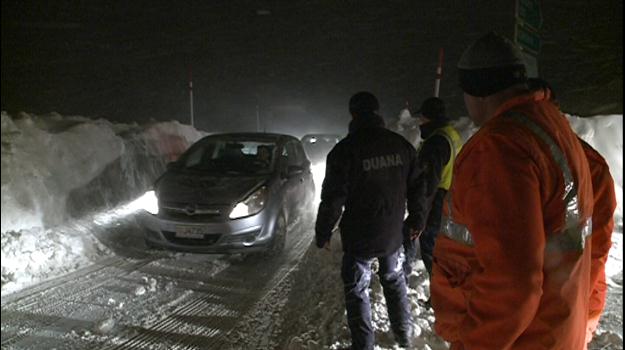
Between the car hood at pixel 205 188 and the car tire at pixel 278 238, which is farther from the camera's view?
the car tire at pixel 278 238

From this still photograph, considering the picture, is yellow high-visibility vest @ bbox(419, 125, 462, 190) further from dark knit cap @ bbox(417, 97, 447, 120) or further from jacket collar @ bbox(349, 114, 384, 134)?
jacket collar @ bbox(349, 114, 384, 134)

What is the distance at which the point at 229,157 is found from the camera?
712 cm

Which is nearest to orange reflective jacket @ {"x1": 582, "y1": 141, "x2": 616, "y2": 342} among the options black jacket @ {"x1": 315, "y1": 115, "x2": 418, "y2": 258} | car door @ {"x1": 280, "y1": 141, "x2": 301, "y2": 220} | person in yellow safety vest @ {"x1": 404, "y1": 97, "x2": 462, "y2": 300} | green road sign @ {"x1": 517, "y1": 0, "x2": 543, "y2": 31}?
black jacket @ {"x1": 315, "y1": 115, "x2": 418, "y2": 258}

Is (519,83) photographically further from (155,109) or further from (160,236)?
(155,109)

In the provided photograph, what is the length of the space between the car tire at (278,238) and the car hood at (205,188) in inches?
24.2

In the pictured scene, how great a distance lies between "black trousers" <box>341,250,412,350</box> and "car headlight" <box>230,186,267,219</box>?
2.52 meters

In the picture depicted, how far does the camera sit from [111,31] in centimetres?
2900

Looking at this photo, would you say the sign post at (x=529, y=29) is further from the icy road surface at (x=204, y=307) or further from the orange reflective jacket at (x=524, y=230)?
the orange reflective jacket at (x=524, y=230)

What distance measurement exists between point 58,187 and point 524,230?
707 cm

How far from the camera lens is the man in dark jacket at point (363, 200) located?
3.18 meters

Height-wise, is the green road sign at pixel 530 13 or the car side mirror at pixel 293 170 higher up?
the green road sign at pixel 530 13

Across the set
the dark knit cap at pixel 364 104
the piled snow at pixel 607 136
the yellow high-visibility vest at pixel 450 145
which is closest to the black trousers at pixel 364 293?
the dark knit cap at pixel 364 104

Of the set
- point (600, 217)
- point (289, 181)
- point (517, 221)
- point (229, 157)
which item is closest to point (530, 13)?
point (289, 181)

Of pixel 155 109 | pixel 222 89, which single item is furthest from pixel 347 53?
pixel 155 109
